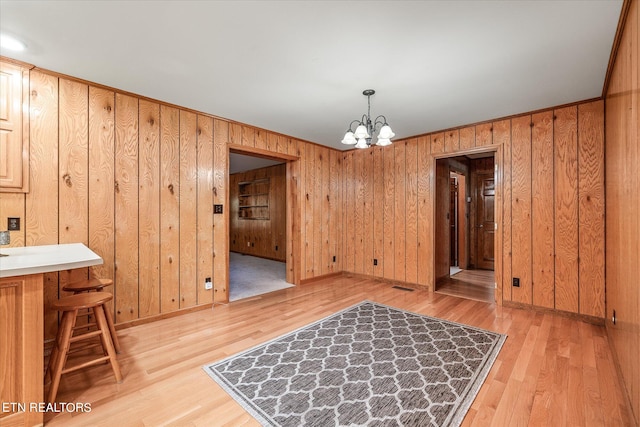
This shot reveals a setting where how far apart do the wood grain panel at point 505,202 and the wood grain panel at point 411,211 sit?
3.79 ft

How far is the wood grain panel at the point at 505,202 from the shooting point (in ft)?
12.0

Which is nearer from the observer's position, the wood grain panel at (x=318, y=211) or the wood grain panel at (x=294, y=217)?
the wood grain panel at (x=294, y=217)

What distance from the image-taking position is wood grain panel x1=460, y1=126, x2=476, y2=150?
12.9 ft

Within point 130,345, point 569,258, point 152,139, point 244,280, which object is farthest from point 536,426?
point 244,280

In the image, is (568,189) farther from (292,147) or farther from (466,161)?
(292,147)

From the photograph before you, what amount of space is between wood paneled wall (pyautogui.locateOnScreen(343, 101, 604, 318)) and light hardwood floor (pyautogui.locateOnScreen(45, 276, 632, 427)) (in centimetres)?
44

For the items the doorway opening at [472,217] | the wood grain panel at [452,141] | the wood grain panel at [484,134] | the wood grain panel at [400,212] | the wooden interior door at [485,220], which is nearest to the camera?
the wood grain panel at [484,134]

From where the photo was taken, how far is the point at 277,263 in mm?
7121

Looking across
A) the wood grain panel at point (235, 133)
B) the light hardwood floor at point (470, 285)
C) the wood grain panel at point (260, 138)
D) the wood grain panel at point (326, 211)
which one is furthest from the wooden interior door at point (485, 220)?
the wood grain panel at point (235, 133)

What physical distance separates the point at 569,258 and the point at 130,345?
4.77 meters

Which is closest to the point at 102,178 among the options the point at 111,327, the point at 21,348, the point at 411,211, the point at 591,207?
the point at 111,327

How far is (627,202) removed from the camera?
181cm

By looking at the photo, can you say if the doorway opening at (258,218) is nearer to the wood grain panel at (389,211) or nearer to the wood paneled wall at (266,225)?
the wood paneled wall at (266,225)

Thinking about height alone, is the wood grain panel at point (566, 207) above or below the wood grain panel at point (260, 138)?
below
